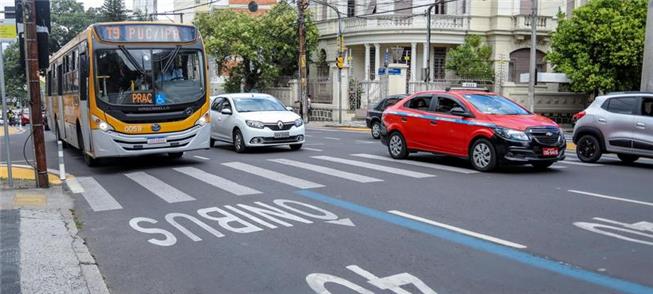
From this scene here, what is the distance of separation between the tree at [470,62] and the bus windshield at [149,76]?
25.7 meters

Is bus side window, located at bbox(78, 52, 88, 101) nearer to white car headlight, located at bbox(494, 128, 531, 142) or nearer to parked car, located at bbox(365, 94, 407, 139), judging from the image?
white car headlight, located at bbox(494, 128, 531, 142)

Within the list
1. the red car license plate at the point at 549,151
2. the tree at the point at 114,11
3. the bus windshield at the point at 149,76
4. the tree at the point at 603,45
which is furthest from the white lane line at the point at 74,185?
the tree at the point at 114,11

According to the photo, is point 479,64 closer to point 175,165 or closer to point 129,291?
point 175,165

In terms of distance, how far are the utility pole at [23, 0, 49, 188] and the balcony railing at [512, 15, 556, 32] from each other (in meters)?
33.1

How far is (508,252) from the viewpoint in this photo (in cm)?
617

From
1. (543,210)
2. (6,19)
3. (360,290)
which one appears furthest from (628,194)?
(6,19)

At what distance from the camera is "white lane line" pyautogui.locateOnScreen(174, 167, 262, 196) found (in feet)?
33.1

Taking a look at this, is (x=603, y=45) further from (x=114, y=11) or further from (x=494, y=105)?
(x=114, y=11)

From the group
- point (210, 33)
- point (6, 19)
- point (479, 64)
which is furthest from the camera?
point (210, 33)

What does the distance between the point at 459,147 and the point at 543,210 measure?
4.45m

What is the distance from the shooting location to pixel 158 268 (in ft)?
19.4

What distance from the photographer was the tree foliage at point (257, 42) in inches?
1693

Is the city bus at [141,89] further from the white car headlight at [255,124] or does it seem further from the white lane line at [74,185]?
the white car headlight at [255,124]

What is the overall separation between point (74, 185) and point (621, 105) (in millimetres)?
11467
